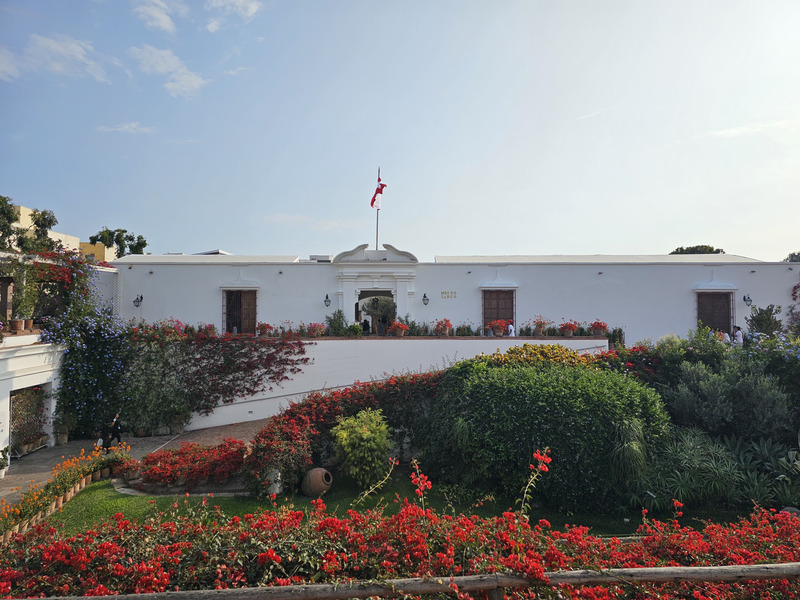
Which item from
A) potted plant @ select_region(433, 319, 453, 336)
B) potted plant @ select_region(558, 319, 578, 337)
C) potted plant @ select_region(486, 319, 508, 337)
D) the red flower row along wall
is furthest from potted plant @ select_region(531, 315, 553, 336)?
the red flower row along wall

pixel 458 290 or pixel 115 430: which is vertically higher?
pixel 458 290

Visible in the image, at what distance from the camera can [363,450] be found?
7.16m

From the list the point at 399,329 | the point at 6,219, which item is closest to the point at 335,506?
the point at 399,329

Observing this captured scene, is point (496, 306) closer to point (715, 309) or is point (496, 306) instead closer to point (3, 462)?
point (715, 309)

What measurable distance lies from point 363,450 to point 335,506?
0.95 meters

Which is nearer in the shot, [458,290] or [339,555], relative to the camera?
[339,555]

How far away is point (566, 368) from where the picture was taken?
25.9 ft

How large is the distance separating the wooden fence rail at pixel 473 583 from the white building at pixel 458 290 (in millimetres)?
11835

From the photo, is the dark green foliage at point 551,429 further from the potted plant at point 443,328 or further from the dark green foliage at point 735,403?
the potted plant at point 443,328

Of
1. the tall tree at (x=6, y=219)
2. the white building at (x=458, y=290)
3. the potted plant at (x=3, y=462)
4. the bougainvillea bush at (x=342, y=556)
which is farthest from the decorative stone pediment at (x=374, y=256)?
the tall tree at (x=6, y=219)

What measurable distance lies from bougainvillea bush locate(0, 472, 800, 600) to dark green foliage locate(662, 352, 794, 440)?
4.32 m

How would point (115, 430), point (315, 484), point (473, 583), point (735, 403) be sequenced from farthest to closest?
1. point (115, 430)
2. point (735, 403)
3. point (315, 484)
4. point (473, 583)

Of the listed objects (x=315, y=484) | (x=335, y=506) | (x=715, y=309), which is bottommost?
(x=335, y=506)

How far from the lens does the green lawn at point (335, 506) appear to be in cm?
607
